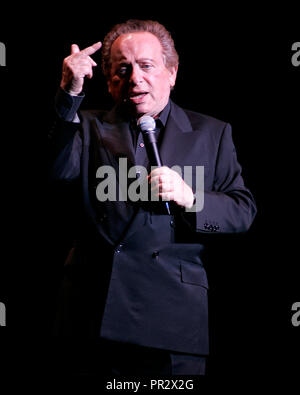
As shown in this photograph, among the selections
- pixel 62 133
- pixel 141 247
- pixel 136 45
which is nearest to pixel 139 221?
pixel 141 247

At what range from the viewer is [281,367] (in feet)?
7.70

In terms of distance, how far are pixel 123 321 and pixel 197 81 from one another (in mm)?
1556

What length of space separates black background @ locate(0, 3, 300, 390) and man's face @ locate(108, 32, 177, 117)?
0.71 metres

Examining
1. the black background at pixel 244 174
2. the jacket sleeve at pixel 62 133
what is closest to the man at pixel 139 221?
the jacket sleeve at pixel 62 133

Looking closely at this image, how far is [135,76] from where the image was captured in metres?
1.74

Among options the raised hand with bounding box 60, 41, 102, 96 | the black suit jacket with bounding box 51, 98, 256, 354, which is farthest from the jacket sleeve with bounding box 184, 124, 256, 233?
the raised hand with bounding box 60, 41, 102, 96

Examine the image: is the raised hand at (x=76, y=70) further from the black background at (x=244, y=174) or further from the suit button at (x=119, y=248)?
the black background at (x=244, y=174)

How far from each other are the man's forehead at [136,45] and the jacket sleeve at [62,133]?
15.0 inches

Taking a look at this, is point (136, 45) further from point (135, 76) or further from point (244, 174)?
point (244, 174)

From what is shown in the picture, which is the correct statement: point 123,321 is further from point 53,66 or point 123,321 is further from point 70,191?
point 53,66

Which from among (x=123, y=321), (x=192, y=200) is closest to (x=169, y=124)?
(x=192, y=200)

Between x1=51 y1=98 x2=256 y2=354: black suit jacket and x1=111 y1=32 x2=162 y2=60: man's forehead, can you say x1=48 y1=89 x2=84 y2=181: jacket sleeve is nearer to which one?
x1=51 y1=98 x2=256 y2=354: black suit jacket

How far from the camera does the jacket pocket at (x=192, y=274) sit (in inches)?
64.2

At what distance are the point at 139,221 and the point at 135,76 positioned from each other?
58 centimetres
